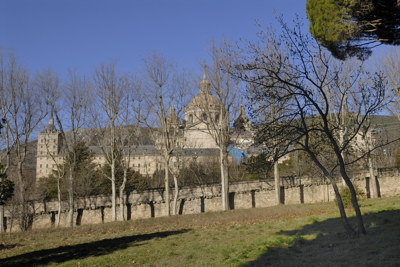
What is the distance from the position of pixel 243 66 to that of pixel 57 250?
25.4 feet

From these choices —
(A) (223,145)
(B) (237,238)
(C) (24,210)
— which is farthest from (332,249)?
(C) (24,210)

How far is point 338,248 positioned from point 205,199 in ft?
68.3

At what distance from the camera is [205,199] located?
27.9 meters

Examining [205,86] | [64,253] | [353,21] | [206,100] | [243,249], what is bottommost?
[64,253]

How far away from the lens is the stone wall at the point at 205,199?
1077 inches

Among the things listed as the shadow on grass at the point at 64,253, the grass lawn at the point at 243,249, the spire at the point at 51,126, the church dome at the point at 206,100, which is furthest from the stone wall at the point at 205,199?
the shadow on grass at the point at 64,253

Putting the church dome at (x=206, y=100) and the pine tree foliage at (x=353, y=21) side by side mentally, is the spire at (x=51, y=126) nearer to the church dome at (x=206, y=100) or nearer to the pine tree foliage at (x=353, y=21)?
the church dome at (x=206, y=100)

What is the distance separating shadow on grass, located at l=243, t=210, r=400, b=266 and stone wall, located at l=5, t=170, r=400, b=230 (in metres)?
18.1

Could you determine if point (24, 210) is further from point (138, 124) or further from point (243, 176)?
point (243, 176)

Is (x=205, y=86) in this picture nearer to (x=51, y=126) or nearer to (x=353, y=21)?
(x=51, y=126)

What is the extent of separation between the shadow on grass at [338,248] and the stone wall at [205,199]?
18071mm

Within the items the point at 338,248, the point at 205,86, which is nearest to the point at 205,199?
the point at 205,86

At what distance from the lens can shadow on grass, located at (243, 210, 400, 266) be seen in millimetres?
6324

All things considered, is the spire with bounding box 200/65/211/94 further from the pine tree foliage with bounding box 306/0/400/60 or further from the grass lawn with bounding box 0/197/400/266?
the pine tree foliage with bounding box 306/0/400/60
